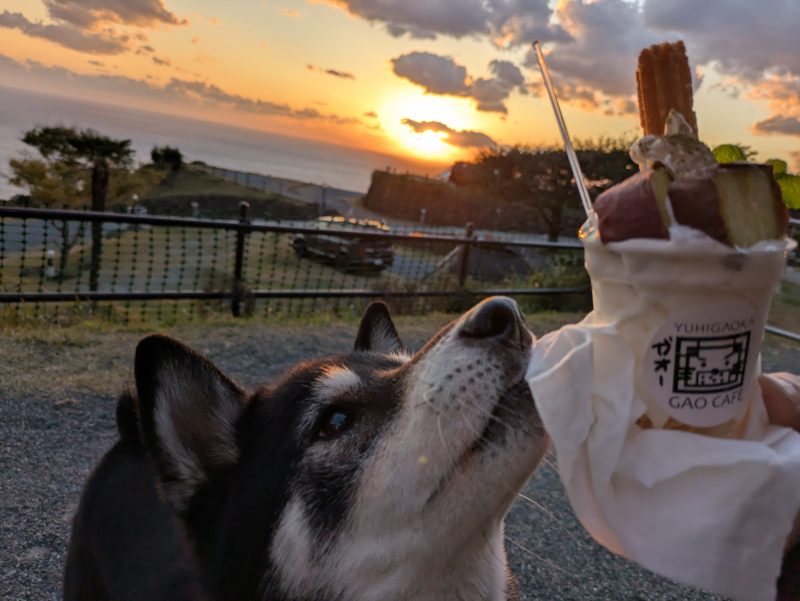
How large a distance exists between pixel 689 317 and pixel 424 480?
897 mm

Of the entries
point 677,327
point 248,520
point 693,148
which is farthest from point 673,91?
point 248,520

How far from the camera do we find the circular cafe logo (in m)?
1.25

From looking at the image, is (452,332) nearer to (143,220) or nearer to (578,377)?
(578,377)

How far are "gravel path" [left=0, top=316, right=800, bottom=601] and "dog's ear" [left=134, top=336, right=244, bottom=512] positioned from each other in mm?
1321

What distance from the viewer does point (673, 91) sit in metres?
1.47

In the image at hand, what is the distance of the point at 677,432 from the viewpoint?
125 cm

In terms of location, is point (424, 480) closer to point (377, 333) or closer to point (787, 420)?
A: point (787, 420)

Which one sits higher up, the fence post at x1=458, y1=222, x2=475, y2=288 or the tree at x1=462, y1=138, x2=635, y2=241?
the tree at x1=462, y1=138, x2=635, y2=241

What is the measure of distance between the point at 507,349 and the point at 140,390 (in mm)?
1309

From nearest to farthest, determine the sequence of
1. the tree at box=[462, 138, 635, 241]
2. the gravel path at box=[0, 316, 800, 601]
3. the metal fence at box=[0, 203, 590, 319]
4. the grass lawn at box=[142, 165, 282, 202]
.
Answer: the gravel path at box=[0, 316, 800, 601], the metal fence at box=[0, 203, 590, 319], the tree at box=[462, 138, 635, 241], the grass lawn at box=[142, 165, 282, 202]

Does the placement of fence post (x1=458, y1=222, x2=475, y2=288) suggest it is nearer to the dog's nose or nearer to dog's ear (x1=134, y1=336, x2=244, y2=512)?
dog's ear (x1=134, y1=336, x2=244, y2=512)

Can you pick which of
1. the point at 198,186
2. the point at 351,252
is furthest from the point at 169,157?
the point at 351,252

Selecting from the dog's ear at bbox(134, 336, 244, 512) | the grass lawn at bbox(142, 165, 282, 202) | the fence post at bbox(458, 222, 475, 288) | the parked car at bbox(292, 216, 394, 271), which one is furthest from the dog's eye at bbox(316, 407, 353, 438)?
the grass lawn at bbox(142, 165, 282, 202)

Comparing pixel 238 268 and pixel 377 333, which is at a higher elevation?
pixel 377 333
